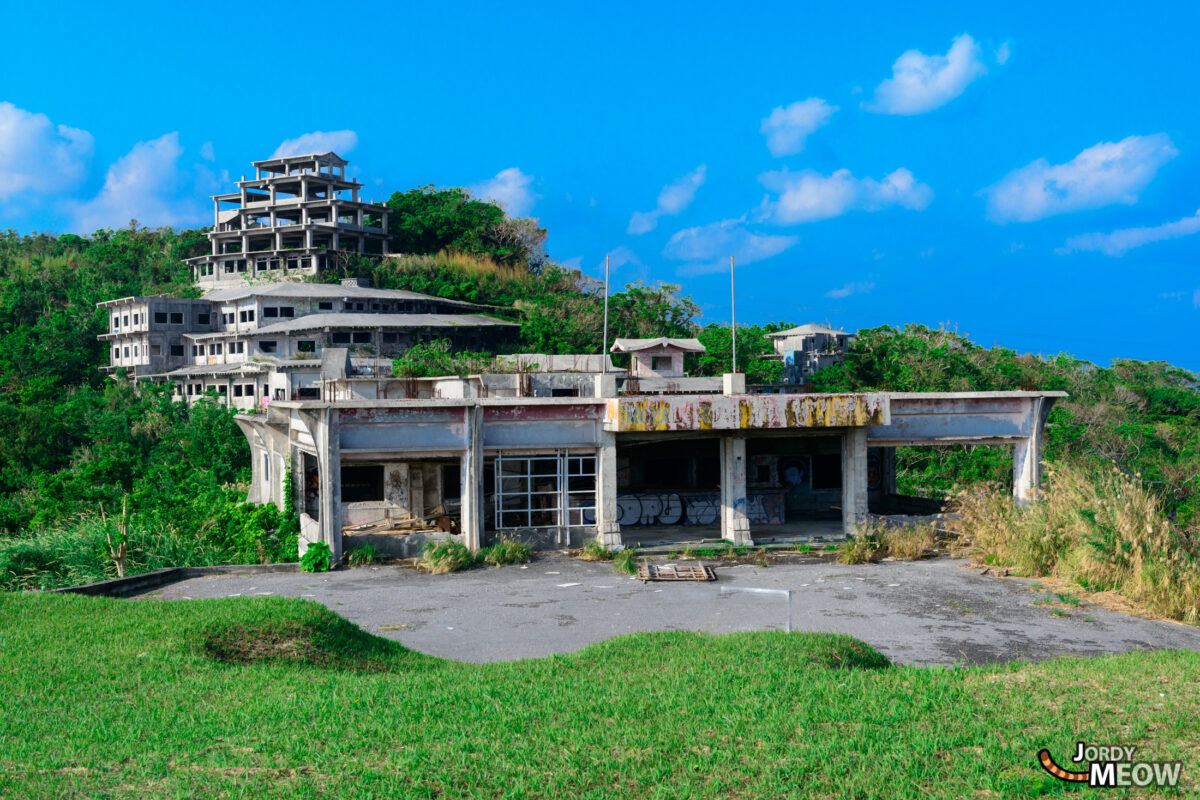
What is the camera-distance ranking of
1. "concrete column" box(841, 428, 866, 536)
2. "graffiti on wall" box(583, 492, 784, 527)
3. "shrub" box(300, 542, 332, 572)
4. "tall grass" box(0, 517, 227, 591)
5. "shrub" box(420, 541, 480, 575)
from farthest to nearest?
"graffiti on wall" box(583, 492, 784, 527), "concrete column" box(841, 428, 866, 536), "shrub" box(300, 542, 332, 572), "shrub" box(420, 541, 480, 575), "tall grass" box(0, 517, 227, 591)

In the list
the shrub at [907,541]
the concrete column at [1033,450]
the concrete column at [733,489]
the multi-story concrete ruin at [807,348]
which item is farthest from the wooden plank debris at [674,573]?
the multi-story concrete ruin at [807,348]

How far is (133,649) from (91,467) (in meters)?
29.7

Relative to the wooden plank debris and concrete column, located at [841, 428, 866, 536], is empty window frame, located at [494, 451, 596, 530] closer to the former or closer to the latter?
the wooden plank debris

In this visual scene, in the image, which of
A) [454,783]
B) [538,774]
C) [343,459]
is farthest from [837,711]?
[343,459]

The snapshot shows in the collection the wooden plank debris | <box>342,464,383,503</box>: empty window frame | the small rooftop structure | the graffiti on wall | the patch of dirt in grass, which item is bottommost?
the wooden plank debris

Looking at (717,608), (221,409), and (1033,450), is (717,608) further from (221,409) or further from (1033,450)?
(221,409)

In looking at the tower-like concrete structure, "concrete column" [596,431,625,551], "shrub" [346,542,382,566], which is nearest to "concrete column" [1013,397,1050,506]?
"concrete column" [596,431,625,551]

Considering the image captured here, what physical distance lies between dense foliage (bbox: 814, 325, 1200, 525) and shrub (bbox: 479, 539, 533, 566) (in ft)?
57.6

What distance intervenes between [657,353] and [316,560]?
3092 centimetres

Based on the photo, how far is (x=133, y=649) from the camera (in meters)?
11.5

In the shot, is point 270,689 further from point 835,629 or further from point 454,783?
point 835,629

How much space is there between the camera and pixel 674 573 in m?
21.1

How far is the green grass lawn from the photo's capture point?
736 cm

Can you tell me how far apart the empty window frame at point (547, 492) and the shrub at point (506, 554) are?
121 cm
